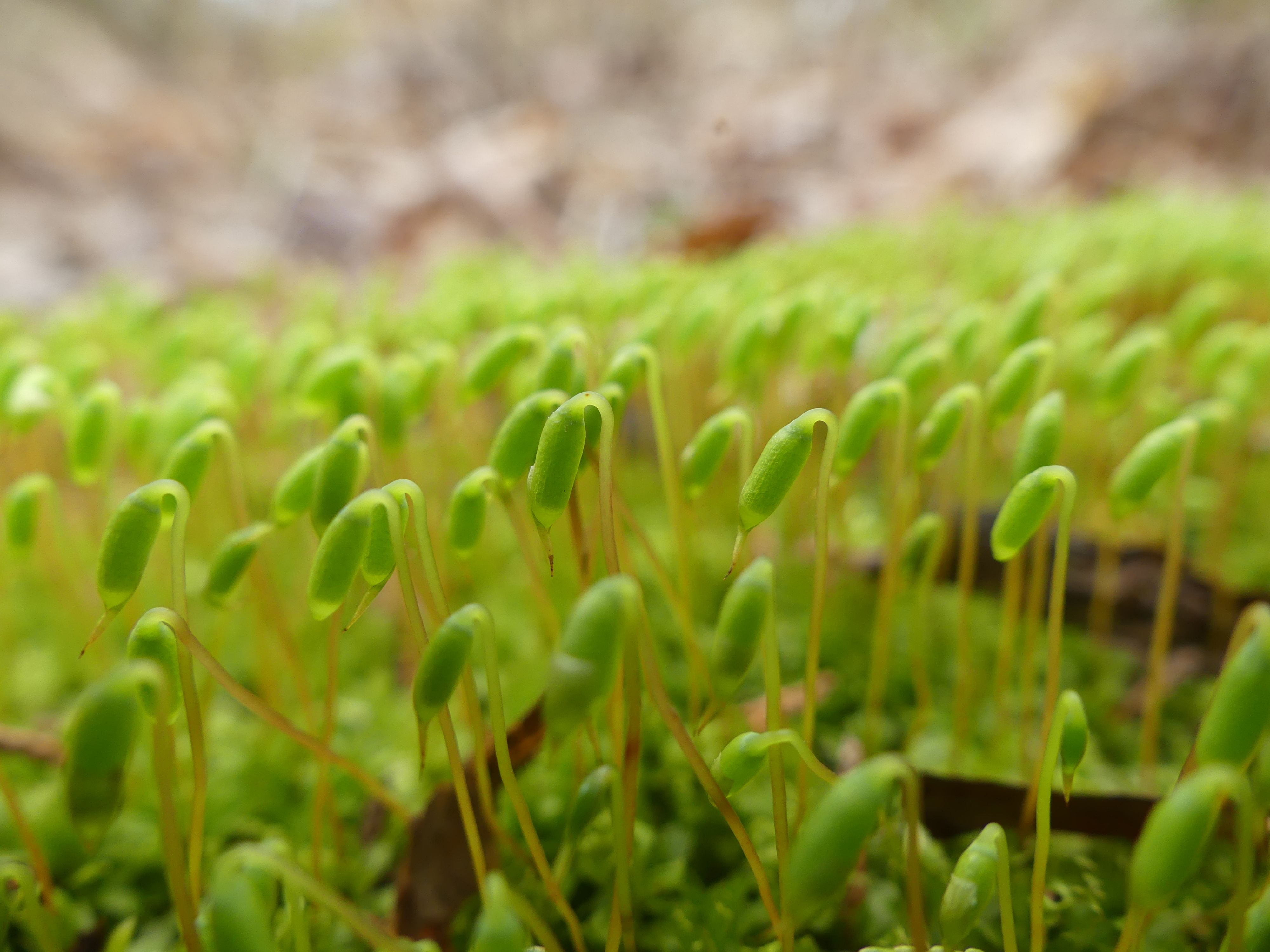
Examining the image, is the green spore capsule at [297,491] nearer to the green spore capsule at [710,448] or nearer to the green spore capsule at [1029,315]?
the green spore capsule at [710,448]

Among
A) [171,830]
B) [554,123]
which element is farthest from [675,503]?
[554,123]

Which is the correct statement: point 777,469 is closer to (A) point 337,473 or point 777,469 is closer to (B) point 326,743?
(A) point 337,473

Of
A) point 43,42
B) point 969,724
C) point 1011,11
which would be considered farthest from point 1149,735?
point 1011,11

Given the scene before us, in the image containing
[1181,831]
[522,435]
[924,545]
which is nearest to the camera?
[1181,831]

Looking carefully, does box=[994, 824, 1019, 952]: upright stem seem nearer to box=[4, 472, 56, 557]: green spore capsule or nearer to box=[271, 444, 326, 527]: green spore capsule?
box=[271, 444, 326, 527]: green spore capsule

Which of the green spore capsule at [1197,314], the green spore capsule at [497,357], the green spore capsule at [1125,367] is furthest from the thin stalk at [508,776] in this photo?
the green spore capsule at [1197,314]
